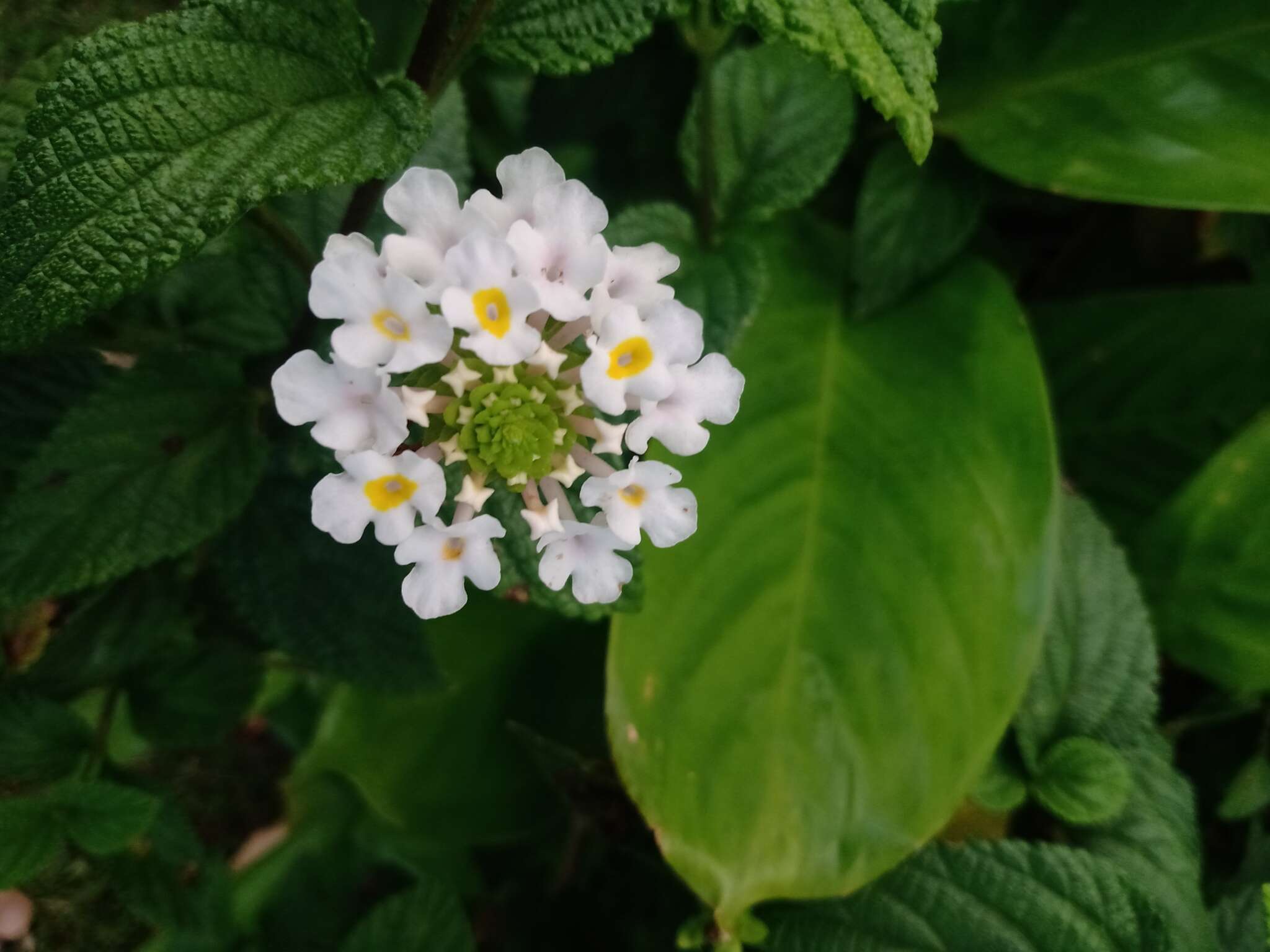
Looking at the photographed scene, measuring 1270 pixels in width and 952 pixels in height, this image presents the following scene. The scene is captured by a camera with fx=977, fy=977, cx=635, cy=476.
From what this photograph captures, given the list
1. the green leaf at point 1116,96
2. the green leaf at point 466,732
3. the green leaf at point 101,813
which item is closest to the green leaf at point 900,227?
the green leaf at point 1116,96

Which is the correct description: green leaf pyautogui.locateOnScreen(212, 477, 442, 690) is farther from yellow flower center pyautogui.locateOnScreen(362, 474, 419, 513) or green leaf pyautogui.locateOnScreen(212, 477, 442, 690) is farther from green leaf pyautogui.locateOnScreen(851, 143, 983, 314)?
green leaf pyautogui.locateOnScreen(851, 143, 983, 314)

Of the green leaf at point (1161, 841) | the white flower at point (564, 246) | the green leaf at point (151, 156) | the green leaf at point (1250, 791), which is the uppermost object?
the green leaf at point (151, 156)

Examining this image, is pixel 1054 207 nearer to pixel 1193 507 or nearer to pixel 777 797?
pixel 1193 507

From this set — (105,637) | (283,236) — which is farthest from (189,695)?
(283,236)

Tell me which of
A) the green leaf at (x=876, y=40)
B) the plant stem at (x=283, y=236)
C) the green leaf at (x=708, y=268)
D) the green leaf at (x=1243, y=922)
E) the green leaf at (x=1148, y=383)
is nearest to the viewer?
the green leaf at (x=876, y=40)

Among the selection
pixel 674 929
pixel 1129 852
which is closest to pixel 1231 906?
pixel 1129 852

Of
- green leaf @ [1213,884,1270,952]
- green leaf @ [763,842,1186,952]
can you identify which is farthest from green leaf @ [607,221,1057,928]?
green leaf @ [1213,884,1270,952]

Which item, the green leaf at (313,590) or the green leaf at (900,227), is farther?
the green leaf at (900,227)

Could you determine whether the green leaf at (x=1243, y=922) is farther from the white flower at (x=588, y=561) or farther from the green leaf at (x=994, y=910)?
the white flower at (x=588, y=561)
